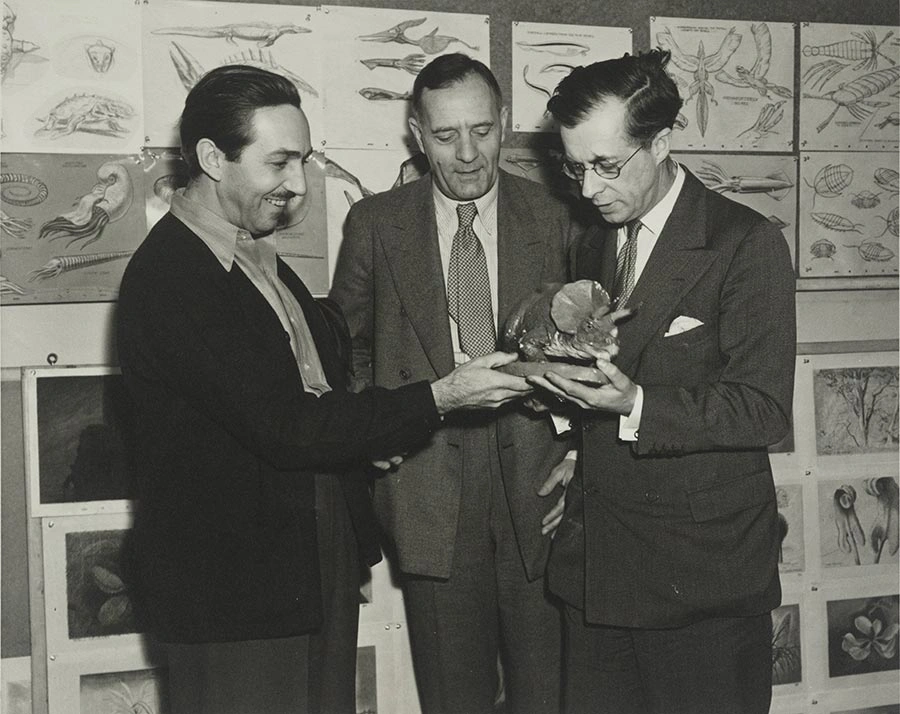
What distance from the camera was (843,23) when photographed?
351cm

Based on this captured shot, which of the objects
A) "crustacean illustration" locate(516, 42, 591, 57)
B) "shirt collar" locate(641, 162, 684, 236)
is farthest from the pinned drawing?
"shirt collar" locate(641, 162, 684, 236)

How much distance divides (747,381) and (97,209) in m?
1.97

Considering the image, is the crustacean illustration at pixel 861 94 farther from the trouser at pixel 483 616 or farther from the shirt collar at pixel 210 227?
the shirt collar at pixel 210 227

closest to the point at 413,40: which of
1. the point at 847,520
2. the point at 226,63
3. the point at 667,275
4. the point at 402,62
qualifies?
the point at 402,62

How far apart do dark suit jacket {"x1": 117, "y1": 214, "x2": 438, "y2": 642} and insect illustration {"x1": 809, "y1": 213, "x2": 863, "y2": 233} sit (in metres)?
2.16

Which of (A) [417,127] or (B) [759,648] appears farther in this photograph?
(A) [417,127]

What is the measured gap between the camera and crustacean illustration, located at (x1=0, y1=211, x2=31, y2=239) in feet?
9.37

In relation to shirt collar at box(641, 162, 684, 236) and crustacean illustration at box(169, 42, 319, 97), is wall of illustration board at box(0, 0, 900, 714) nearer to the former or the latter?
crustacean illustration at box(169, 42, 319, 97)

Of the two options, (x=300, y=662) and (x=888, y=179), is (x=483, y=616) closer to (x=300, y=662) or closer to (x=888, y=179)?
(x=300, y=662)

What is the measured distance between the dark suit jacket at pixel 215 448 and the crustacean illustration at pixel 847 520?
2.18 metres

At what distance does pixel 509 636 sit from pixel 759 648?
0.78 metres

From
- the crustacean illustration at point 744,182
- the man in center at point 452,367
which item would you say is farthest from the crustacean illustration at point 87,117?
the crustacean illustration at point 744,182

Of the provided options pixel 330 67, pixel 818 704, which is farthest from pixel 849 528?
pixel 330 67

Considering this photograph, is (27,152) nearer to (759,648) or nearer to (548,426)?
(548,426)
